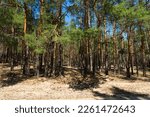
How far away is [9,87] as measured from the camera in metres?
24.5

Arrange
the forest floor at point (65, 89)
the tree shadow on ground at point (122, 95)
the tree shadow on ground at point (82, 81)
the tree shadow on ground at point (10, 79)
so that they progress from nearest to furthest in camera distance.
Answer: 1. the tree shadow on ground at point (122, 95)
2. the forest floor at point (65, 89)
3. the tree shadow on ground at point (82, 81)
4. the tree shadow on ground at point (10, 79)

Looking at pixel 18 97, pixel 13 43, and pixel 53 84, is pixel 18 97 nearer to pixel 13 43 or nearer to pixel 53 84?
pixel 53 84

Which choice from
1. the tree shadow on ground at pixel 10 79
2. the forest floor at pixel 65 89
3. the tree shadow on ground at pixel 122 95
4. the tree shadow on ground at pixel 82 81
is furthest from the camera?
the tree shadow on ground at pixel 10 79

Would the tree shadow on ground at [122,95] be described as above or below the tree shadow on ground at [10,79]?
below

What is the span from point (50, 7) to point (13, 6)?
331 cm

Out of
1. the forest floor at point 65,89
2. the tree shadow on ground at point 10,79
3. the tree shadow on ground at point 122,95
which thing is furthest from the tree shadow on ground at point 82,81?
the tree shadow on ground at point 10,79

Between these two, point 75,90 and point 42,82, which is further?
point 42,82

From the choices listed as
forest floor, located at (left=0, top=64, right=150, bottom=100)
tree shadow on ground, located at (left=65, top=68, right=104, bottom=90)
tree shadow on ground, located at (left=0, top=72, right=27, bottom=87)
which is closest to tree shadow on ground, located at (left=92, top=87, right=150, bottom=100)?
forest floor, located at (left=0, top=64, right=150, bottom=100)

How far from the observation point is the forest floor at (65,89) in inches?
837

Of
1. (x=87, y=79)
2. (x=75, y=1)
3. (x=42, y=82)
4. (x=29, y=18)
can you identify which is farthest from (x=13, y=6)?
(x=87, y=79)

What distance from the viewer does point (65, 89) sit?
2341 centimetres

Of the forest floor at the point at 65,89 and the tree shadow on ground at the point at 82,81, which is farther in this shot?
the tree shadow on ground at the point at 82,81

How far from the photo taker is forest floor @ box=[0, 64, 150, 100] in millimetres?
21250

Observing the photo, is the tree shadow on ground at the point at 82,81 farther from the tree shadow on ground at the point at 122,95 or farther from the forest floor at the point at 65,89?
the tree shadow on ground at the point at 122,95
